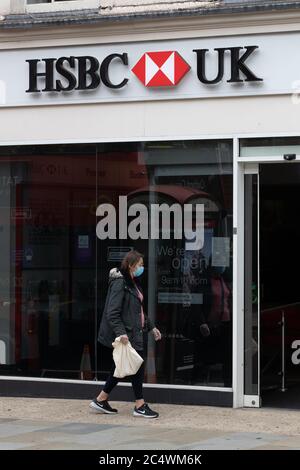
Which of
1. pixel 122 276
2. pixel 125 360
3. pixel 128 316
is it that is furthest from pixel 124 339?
pixel 122 276

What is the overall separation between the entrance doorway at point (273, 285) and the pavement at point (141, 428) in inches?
36.9

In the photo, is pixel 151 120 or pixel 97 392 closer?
pixel 151 120

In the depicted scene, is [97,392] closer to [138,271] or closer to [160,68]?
[138,271]

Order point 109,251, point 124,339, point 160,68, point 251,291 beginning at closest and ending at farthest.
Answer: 1. point 124,339
2. point 251,291
3. point 160,68
4. point 109,251

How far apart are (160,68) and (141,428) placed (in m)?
4.43

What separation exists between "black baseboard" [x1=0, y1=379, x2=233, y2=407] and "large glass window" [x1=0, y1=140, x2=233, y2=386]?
0.46 ft

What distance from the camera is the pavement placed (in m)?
9.27

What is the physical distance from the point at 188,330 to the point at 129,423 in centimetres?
175

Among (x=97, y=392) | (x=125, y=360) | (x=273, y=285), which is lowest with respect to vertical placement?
(x=97, y=392)

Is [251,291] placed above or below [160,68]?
below

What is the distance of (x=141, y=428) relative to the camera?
10.3 metres

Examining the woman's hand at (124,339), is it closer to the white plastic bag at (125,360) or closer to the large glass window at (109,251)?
the white plastic bag at (125,360)
